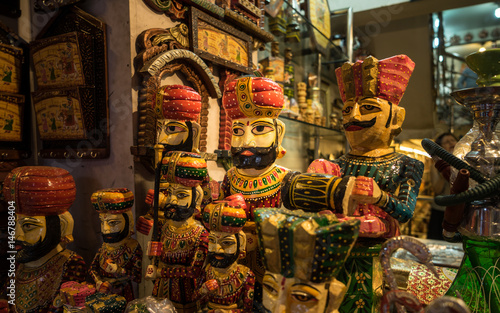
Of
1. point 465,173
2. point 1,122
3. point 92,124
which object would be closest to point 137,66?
point 92,124

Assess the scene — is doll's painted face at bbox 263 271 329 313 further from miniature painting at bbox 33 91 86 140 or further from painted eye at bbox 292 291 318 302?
miniature painting at bbox 33 91 86 140

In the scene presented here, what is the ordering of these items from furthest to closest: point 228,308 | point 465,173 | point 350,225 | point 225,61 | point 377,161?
point 225,61 → point 377,161 → point 228,308 → point 465,173 → point 350,225

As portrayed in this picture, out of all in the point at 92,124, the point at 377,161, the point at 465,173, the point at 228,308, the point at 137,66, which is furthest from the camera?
the point at 92,124

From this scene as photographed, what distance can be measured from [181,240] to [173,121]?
549 mm

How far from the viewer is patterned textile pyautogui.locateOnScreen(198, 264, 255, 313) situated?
122 cm

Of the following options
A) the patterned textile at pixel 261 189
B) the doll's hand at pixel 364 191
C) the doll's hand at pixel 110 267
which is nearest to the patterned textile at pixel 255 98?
the patterned textile at pixel 261 189

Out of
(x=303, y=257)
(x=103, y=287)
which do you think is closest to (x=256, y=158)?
(x=303, y=257)

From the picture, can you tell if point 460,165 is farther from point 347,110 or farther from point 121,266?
point 121,266

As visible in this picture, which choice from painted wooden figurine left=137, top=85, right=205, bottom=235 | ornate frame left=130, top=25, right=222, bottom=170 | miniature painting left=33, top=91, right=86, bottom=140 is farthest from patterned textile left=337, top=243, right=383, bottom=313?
miniature painting left=33, top=91, right=86, bottom=140

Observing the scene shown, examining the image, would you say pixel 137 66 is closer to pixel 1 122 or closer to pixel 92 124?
pixel 92 124

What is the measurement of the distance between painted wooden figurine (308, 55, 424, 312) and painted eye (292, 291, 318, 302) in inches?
17.0

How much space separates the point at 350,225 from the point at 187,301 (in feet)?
3.15

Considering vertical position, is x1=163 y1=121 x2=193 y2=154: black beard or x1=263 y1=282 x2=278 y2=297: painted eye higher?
x1=163 y1=121 x2=193 y2=154: black beard

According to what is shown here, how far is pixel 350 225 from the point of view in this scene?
796 mm
